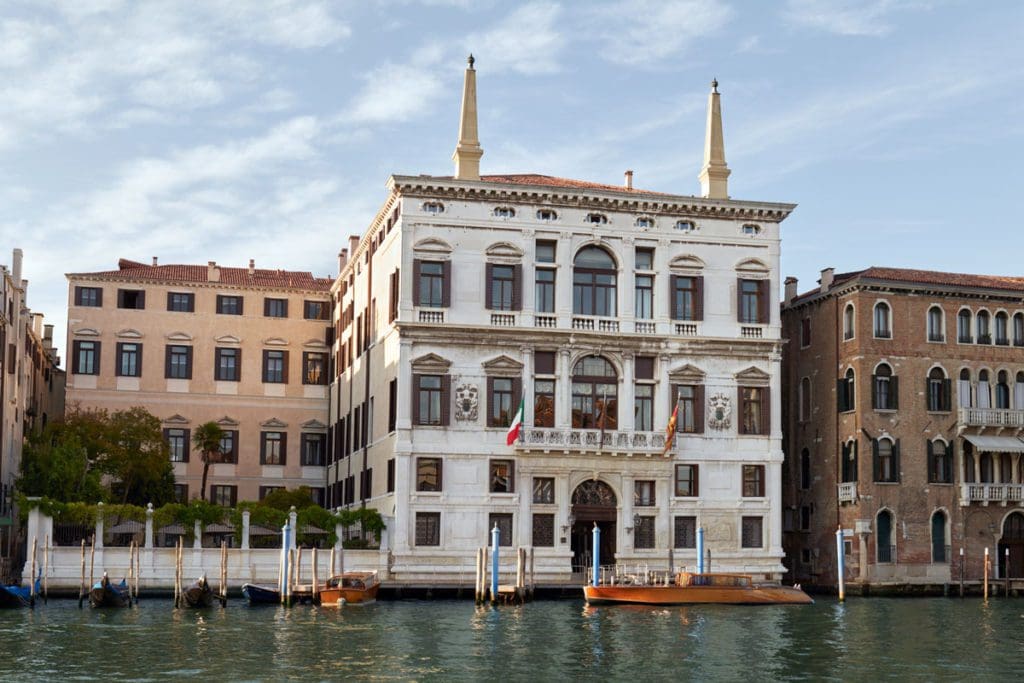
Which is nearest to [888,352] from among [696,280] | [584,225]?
[696,280]

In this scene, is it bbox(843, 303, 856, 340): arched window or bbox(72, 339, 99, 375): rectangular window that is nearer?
bbox(843, 303, 856, 340): arched window

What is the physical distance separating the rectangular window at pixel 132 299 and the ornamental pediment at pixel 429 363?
17.4 m

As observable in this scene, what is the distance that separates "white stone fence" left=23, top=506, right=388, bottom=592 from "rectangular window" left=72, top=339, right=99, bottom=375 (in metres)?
15.2

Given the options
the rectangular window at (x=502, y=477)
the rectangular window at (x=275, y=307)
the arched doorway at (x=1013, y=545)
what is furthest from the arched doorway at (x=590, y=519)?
the rectangular window at (x=275, y=307)

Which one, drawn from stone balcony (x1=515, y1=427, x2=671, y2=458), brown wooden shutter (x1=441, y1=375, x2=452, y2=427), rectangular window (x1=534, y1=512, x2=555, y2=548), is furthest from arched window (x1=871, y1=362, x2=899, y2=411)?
brown wooden shutter (x1=441, y1=375, x2=452, y2=427)

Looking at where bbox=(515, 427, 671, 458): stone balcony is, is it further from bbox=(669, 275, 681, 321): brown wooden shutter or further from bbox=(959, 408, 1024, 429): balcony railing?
bbox=(959, 408, 1024, 429): balcony railing

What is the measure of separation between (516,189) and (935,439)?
58.9 ft

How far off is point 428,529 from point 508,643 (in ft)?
53.1

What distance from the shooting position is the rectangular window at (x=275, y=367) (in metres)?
62.8

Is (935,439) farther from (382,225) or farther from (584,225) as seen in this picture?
(382,225)

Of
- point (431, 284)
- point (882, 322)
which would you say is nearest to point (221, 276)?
point (431, 284)

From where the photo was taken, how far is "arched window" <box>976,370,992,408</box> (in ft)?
181

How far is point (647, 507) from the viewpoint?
5041cm

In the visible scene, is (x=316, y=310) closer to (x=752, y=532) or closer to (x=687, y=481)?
(x=687, y=481)
